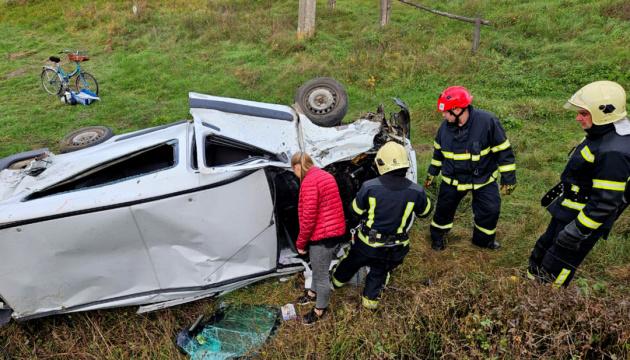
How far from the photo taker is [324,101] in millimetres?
4969

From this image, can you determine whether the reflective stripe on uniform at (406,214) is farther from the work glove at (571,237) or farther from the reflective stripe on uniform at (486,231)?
the reflective stripe on uniform at (486,231)

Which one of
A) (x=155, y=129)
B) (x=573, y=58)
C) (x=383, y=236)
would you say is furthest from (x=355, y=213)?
(x=573, y=58)

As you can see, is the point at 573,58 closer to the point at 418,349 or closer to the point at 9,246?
the point at 418,349

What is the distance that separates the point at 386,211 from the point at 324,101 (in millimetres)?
2421

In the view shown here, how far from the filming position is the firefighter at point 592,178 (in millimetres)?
2520

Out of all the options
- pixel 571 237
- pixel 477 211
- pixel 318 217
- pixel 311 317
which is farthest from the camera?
pixel 477 211

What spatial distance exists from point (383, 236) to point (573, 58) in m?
6.56

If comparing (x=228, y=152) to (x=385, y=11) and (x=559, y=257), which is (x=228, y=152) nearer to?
(x=559, y=257)

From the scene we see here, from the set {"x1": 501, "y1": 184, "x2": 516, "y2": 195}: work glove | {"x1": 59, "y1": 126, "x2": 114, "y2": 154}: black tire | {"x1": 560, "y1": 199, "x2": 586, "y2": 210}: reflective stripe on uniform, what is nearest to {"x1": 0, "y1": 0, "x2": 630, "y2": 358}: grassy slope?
{"x1": 560, "y1": 199, "x2": 586, "y2": 210}: reflective stripe on uniform

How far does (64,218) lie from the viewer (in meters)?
2.92

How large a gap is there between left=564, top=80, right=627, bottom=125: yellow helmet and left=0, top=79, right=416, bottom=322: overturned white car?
6.45ft

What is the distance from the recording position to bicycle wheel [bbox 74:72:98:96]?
8.25 m

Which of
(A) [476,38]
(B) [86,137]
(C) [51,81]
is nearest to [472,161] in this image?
(B) [86,137]

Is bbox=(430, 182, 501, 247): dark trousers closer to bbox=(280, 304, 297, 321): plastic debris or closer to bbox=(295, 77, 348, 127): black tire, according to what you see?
bbox=(280, 304, 297, 321): plastic debris
